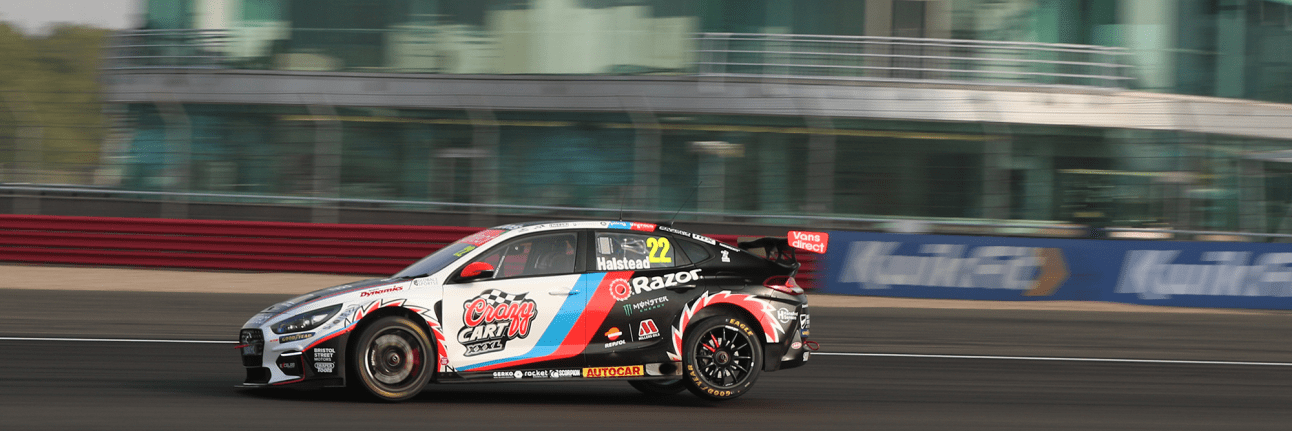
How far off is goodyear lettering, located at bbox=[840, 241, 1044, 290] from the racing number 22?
9955mm

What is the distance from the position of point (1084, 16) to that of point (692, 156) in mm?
7979

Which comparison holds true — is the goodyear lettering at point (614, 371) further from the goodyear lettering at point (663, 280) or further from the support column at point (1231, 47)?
the support column at point (1231, 47)

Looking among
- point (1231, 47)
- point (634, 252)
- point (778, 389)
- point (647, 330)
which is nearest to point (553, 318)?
point (647, 330)

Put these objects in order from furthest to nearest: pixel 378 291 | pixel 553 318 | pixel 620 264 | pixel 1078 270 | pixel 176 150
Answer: pixel 176 150 → pixel 1078 270 → pixel 620 264 → pixel 553 318 → pixel 378 291

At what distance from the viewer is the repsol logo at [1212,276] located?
57.1 feet

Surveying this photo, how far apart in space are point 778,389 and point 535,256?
2.29 metres

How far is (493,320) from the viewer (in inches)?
314

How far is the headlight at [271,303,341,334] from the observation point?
772 cm

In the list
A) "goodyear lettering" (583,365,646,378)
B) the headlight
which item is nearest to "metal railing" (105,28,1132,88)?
"goodyear lettering" (583,365,646,378)

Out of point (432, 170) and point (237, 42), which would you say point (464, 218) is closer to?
point (432, 170)

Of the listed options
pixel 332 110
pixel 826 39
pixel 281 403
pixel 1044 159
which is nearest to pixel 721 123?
pixel 826 39

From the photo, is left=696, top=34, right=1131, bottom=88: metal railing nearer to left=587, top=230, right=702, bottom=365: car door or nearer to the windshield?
left=587, top=230, right=702, bottom=365: car door

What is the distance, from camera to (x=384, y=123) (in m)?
23.3

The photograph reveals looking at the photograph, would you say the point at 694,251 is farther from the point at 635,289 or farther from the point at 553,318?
the point at 553,318
